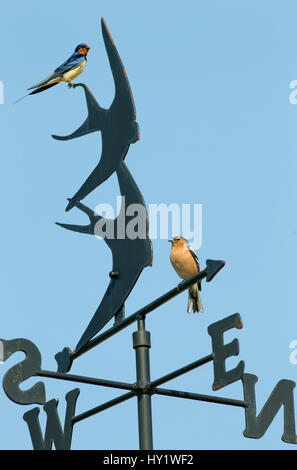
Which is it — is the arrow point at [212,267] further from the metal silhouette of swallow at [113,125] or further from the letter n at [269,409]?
the metal silhouette of swallow at [113,125]

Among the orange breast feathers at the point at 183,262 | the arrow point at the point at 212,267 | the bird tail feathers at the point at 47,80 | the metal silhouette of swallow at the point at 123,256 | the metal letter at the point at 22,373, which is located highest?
the bird tail feathers at the point at 47,80

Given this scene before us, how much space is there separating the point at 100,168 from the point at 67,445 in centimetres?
135

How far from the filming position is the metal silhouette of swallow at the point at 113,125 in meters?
4.22

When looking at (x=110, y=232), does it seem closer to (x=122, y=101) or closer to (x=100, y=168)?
(x=100, y=168)

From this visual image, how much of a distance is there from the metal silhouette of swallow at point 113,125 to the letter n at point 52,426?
1.07 meters

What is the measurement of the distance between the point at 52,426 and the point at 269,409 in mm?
955

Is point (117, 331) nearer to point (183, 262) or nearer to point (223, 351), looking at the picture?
point (223, 351)

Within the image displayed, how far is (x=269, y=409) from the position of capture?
3.75 metres

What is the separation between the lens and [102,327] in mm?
4059

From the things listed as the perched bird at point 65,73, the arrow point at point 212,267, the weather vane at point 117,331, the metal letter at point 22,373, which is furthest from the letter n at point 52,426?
the perched bird at point 65,73

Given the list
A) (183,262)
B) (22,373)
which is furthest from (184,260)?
(22,373)

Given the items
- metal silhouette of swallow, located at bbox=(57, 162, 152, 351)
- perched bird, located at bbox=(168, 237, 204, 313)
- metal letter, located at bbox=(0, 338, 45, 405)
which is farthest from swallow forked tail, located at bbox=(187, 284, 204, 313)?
metal letter, located at bbox=(0, 338, 45, 405)

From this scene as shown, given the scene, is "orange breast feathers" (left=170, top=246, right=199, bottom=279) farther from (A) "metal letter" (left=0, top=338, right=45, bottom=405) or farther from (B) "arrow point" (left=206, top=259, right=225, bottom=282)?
(B) "arrow point" (left=206, top=259, right=225, bottom=282)
